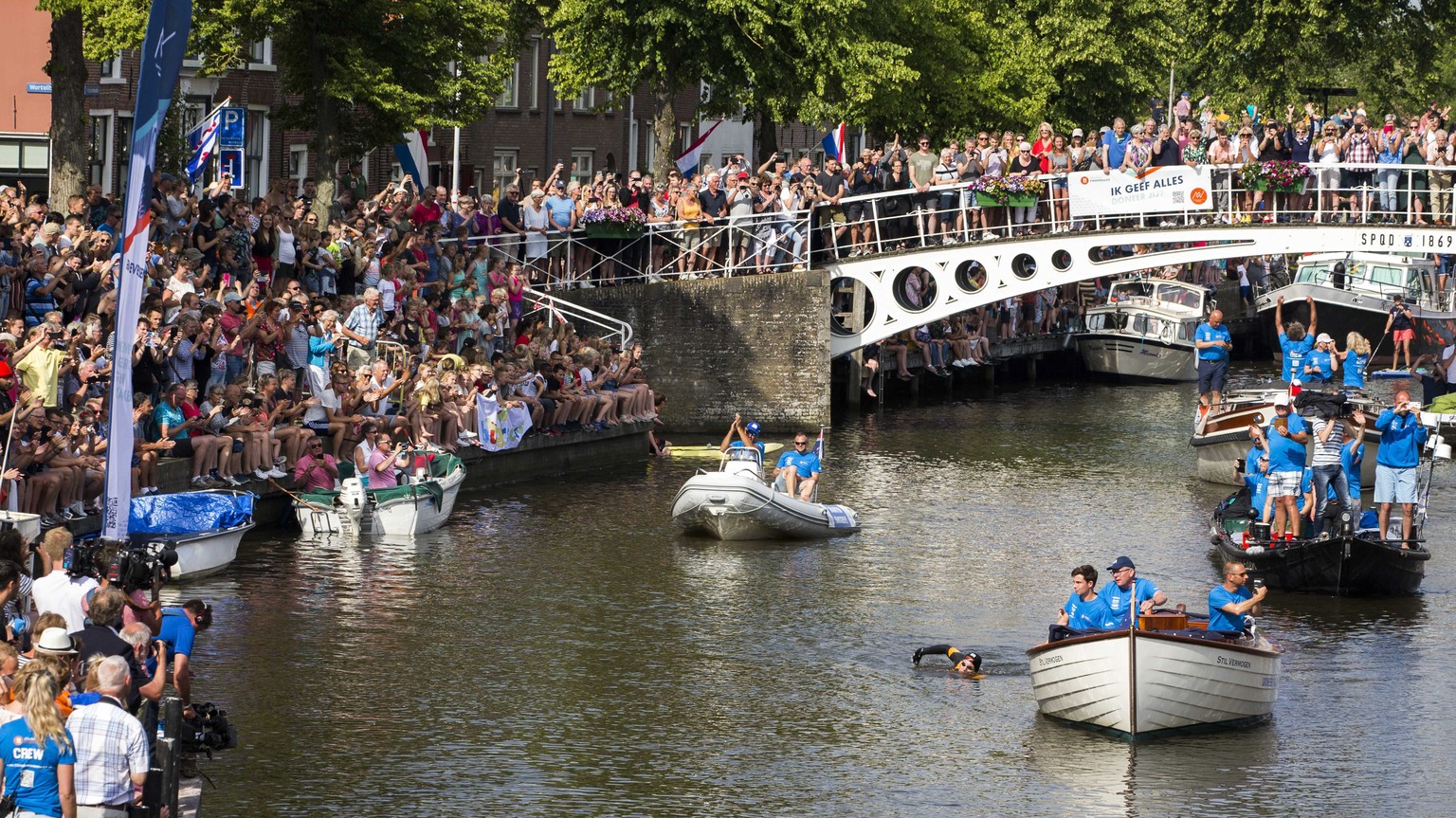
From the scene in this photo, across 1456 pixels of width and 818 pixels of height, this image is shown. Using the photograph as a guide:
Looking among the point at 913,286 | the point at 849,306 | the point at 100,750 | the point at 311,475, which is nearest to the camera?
the point at 100,750

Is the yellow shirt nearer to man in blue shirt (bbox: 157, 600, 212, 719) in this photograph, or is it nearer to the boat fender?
man in blue shirt (bbox: 157, 600, 212, 719)

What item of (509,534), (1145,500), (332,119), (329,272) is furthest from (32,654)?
(332,119)

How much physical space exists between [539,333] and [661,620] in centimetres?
1258

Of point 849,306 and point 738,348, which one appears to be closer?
point 738,348

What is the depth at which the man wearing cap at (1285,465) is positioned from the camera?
23250mm

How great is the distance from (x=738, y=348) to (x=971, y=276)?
29.0 feet

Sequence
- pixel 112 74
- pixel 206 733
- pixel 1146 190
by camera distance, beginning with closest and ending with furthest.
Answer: pixel 206 733 < pixel 1146 190 < pixel 112 74

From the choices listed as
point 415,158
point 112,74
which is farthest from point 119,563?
point 112,74

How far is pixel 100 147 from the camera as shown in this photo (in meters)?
42.7

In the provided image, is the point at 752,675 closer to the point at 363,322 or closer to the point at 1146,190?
the point at 363,322

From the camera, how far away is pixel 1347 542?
74.7 ft

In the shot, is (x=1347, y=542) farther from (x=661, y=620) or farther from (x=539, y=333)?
(x=539, y=333)

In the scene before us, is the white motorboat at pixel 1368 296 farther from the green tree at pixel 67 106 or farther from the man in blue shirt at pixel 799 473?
the green tree at pixel 67 106

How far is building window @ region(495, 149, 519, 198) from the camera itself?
55.7 metres
